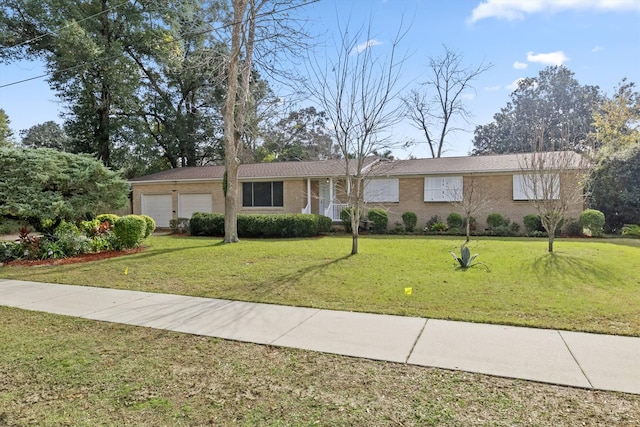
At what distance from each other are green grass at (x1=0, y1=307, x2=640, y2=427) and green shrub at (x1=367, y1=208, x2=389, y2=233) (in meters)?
13.8

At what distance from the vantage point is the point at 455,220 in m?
17.5

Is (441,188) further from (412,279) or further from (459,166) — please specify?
(412,279)

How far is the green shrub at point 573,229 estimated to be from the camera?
52.1ft

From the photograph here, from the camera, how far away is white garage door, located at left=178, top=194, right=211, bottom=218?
22172mm

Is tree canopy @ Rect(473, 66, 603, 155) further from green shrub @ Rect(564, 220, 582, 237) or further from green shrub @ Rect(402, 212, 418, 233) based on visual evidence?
green shrub @ Rect(402, 212, 418, 233)

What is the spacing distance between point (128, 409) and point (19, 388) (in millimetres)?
1234

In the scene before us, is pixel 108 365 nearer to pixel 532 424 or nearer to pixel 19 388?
pixel 19 388

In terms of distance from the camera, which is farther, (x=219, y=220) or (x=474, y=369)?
(x=219, y=220)

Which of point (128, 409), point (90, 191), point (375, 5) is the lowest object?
point (128, 409)

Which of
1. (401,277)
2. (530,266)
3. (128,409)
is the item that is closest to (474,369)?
(128,409)

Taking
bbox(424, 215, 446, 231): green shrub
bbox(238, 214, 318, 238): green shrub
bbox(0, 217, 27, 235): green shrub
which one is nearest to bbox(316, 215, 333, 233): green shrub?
bbox(238, 214, 318, 238): green shrub

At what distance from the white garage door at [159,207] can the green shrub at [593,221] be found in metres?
21.2

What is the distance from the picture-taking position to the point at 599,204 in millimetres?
17438

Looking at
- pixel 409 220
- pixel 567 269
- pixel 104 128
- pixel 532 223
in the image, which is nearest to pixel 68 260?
pixel 567 269
